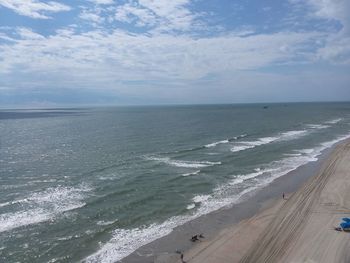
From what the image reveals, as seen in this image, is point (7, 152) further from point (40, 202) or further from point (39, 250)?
point (39, 250)

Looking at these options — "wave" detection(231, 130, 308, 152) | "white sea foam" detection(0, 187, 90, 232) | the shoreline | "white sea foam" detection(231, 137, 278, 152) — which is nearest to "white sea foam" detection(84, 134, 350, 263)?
the shoreline

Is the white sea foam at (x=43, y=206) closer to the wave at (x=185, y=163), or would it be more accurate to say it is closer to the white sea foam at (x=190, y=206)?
the white sea foam at (x=190, y=206)

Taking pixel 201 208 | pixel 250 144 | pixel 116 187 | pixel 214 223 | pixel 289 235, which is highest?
pixel 250 144

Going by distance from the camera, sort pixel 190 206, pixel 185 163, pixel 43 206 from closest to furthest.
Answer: pixel 43 206, pixel 190 206, pixel 185 163

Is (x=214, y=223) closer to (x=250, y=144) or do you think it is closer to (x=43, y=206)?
(x=43, y=206)

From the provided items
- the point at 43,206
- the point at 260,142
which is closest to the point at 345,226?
the point at 43,206

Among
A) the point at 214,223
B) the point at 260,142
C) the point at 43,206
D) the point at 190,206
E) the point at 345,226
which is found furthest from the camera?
the point at 260,142
